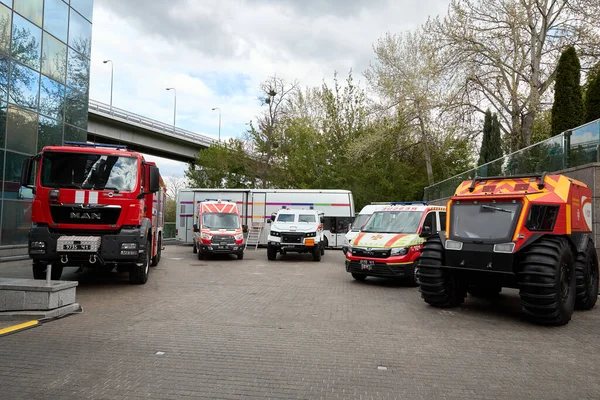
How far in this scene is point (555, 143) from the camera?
45.0 feet

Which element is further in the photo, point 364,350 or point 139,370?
point 364,350

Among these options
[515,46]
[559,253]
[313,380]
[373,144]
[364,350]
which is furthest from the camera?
[373,144]

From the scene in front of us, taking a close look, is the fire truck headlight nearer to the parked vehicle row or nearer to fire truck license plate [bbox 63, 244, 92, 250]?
fire truck license plate [bbox 63, 244, 92, 250]

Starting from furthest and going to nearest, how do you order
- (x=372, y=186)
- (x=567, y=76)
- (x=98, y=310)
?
(x=372, y=186) → (x=567, y=76) → (x=98, y=310)

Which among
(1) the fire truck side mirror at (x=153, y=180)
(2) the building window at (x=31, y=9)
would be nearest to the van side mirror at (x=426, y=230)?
(1) the fire truck side mirror at (x=153, y=180)

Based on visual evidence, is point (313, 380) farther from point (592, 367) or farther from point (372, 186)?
point (372, 186)

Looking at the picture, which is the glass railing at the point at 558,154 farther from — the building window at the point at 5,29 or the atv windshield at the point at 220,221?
the building window at the point at 5,29

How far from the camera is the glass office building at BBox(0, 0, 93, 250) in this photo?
17094 mm

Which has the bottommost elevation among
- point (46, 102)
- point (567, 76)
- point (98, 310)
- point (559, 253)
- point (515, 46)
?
point (98, 310)

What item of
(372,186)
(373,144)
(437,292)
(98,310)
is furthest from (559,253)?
(372,186)

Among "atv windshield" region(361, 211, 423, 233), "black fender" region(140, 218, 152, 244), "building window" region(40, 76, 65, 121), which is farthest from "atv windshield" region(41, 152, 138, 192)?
"building window" region(40, 76, 65, 121)

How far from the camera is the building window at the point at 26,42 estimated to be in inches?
687

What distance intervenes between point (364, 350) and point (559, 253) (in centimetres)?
380

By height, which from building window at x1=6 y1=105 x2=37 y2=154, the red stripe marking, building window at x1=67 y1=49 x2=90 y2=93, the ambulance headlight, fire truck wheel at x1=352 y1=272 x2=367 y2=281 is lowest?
fire truck wheel at x1=352 y1=272 x2=367 y2=281
